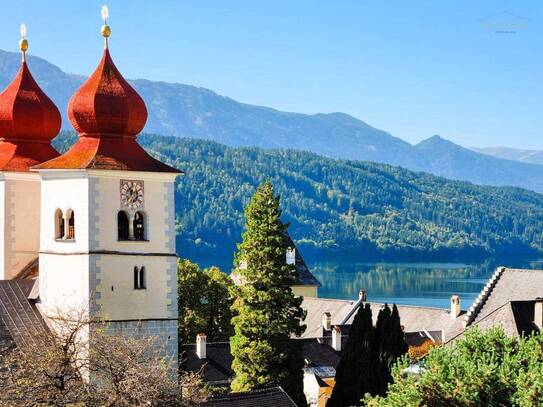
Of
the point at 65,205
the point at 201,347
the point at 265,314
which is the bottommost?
the point at 201,347

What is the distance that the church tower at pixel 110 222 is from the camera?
3428 cm

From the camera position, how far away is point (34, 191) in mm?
39250

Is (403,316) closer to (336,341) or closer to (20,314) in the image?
(336,341)

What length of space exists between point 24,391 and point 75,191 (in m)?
9.17

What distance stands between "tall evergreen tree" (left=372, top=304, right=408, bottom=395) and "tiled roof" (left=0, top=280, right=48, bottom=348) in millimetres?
10007

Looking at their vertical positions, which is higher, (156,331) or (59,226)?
(59,226)

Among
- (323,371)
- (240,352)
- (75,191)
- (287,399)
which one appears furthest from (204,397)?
(323,371)

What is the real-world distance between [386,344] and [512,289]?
42.8ft

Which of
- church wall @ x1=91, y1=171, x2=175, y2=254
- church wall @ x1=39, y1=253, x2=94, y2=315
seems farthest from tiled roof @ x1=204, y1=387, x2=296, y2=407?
church wall @ x1=91, y1=171, x2=175, y2=254

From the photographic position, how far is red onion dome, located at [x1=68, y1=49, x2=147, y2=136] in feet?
115

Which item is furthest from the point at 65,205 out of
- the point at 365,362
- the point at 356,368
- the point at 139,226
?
the point at 365,362

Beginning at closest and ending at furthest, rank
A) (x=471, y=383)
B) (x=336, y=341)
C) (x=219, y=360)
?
(x=471, y=383), (x=219, y=360), (x=336, y=341)

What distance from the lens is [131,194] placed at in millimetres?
35000

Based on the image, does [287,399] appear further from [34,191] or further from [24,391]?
[34,191]
